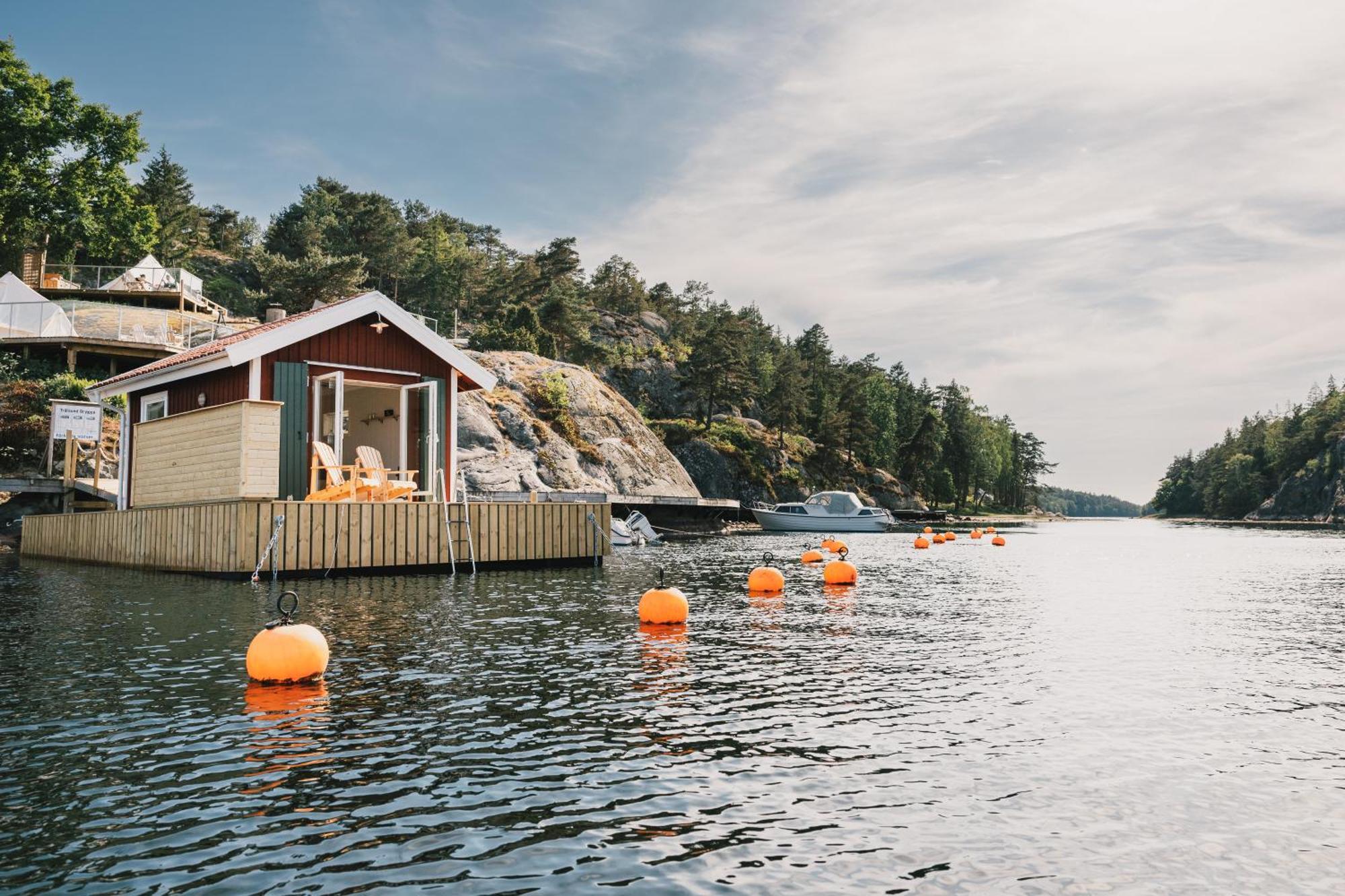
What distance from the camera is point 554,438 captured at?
159 feet

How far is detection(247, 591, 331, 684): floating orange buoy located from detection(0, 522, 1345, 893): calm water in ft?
0.97

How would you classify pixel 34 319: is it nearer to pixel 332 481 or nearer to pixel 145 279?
pixel 145 279

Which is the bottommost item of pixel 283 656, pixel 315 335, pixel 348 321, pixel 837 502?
pixel 283 656

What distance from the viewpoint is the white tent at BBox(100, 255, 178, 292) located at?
2125 inches

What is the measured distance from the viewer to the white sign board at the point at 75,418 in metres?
31.7

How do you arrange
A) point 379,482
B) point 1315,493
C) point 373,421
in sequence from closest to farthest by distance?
point 379,482 → point 373,421 → point 1315,493

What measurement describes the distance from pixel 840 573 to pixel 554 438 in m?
28.3

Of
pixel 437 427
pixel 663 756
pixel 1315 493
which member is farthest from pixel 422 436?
pixel 1315 493

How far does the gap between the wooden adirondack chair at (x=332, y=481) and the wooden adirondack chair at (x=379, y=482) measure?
0.81 ft

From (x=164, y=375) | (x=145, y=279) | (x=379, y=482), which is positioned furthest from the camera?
(x=145, y=279)

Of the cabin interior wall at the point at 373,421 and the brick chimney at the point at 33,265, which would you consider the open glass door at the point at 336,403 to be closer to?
the cabin interior wall at the point at 373,421

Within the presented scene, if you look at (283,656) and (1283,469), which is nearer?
(283,656)

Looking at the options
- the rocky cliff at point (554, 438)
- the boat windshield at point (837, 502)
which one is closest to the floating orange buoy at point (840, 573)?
the rocky cliff at point (554, 438)

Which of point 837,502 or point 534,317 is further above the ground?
point 534,317
